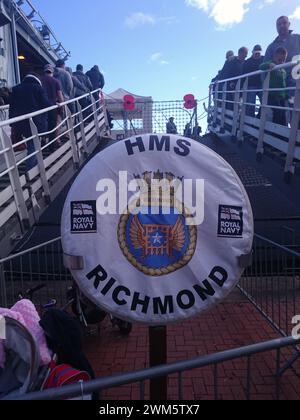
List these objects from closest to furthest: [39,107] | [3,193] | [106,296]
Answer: [106,296]
[3,193]
[39,107]

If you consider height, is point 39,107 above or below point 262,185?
above

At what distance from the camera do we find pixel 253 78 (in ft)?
31.3

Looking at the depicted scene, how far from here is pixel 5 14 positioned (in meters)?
12.4

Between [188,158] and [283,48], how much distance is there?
6.37 metres

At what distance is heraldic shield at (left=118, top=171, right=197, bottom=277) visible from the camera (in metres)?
2.08

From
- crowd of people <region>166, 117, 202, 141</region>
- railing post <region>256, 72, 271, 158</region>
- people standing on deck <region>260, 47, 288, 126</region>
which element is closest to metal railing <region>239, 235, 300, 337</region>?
railing post <region>256, 72, 271, 158</region>

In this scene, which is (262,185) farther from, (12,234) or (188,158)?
(188,158)

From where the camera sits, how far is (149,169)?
2096 mm

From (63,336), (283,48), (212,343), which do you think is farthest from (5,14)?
(63,336)

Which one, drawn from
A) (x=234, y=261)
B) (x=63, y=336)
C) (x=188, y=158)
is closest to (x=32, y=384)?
(x=63, y=336)

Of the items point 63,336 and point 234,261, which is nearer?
point 234,261

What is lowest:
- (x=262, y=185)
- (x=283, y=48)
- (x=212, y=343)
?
(x=212, y=343)

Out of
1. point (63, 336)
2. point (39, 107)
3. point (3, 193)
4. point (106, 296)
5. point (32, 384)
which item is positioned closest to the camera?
point (106, 296)

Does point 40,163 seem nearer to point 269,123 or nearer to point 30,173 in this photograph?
point 30,173
